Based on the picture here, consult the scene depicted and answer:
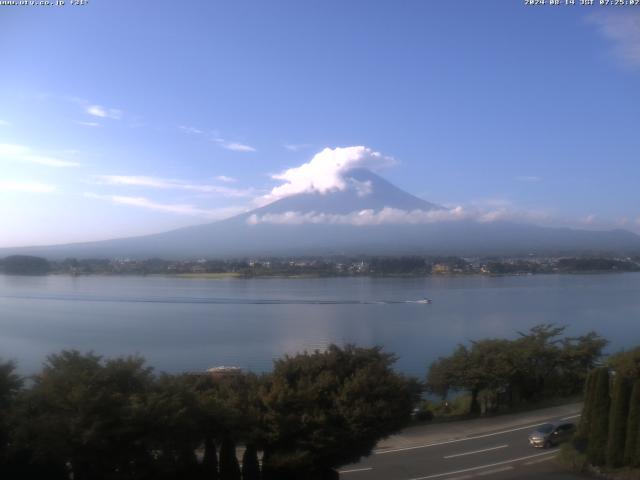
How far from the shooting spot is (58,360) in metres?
4.59

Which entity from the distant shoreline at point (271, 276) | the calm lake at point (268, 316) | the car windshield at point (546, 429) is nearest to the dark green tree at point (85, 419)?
the car windshield at point (546, 429)

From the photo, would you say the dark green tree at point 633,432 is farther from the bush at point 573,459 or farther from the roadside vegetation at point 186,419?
the roadside vegetation at point 186,419

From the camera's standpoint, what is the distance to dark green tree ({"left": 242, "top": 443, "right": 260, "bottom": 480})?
4836 millimetres

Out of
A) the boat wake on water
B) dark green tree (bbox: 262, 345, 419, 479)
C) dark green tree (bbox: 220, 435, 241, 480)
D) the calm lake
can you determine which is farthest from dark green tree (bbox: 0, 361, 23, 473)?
the boat wake on water

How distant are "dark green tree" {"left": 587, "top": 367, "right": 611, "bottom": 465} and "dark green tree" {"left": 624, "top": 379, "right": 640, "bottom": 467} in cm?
23

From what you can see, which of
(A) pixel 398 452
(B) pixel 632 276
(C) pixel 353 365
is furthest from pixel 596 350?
(B) pixel 632 276

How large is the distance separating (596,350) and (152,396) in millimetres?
A: 9630

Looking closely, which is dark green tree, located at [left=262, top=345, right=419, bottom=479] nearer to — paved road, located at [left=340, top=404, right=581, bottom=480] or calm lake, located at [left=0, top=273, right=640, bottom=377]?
paved road, located at [left=340, top=404, right=581, bottom=480]

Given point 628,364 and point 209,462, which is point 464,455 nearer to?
point 628,364

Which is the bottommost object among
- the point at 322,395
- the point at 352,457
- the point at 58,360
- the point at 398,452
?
the point at 398,452

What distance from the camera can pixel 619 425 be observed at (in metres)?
5.75

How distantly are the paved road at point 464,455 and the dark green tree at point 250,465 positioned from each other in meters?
1.51

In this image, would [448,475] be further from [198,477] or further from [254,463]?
[198,477]

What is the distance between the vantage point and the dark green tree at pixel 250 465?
15.9 ft
